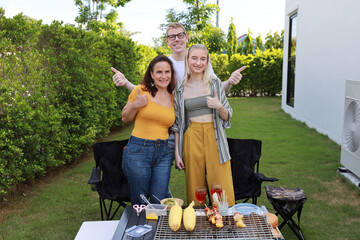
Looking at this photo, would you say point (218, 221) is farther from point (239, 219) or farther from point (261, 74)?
point (261, 74)

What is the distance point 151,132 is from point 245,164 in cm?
122

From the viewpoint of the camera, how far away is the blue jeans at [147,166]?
9.03 feet

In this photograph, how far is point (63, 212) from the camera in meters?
3.96

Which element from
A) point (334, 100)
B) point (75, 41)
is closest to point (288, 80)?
point (334, 100)

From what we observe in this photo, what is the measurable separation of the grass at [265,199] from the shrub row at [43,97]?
0.30 meters

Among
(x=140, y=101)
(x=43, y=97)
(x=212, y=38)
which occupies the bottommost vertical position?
(x=43, y=97)

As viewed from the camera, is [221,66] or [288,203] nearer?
[288,203]

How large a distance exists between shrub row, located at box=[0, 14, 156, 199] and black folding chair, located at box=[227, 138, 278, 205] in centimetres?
243

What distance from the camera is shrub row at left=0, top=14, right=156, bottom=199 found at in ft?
12.8

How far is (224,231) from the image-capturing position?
216 centimetres

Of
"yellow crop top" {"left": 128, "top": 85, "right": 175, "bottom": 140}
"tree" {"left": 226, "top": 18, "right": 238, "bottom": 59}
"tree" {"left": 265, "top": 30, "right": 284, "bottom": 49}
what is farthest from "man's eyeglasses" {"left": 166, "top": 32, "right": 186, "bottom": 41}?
"tree" {"left": 226, "top": 18, "right": 238, "bottom": 59}

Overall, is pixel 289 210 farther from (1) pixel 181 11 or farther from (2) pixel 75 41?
(1) pixel 181 11

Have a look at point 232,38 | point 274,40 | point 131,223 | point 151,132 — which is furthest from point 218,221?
point 232,38

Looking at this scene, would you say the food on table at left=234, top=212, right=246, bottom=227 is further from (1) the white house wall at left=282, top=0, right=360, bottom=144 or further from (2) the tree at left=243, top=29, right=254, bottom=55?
(2) the tree at left=243, top=29, right=254, bottom=55
